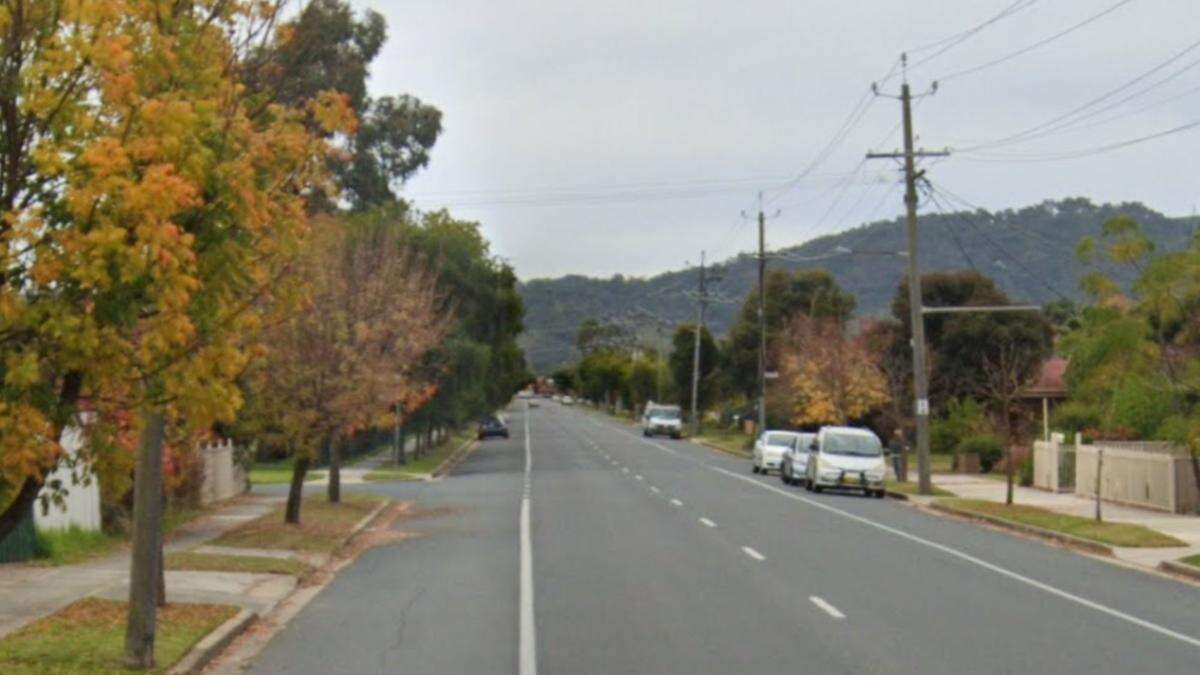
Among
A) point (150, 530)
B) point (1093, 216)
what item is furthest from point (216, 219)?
point (1093, 216)

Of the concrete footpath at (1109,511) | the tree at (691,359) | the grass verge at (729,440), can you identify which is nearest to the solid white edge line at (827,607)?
the concrete footpath at (1109,511)

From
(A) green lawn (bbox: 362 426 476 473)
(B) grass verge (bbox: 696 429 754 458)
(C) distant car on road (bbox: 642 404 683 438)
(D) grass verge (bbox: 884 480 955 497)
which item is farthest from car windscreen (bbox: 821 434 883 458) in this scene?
(C) distant car on road (bbox: 642 404 683 438)

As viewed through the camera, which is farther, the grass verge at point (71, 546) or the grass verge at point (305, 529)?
the grass verge at point (305, 529)

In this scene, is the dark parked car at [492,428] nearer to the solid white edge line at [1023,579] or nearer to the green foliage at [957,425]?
the green foliage at [957,425]

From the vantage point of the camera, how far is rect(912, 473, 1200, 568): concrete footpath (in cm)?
2733

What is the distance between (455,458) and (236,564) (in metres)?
49.4

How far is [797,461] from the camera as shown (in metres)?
49.2

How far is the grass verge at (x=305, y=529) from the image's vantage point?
1029 inches

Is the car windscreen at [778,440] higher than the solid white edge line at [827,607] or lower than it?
higher

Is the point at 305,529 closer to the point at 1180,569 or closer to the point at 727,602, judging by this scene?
the point at 727,602

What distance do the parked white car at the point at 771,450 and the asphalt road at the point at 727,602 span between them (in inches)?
814

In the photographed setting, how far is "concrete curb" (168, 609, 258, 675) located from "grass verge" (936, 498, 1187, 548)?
16869 mm

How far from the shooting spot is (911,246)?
4416 cm

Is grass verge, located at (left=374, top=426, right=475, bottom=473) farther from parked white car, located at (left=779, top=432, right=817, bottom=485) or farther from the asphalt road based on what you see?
the asphalt road
